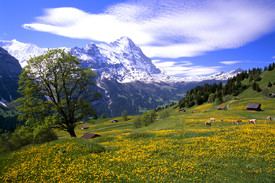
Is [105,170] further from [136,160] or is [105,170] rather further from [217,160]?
[217,160]

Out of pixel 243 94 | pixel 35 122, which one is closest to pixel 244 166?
pixel 35 122

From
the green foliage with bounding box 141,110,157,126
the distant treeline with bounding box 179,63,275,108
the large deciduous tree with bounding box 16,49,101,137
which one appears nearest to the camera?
the large deciduous tree with bounding box 16,49,101,137

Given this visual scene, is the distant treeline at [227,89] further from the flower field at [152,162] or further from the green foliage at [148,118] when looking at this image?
the flower field at [152,162]

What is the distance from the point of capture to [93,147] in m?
Result: 19.1

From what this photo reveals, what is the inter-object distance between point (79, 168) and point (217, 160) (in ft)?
43.7

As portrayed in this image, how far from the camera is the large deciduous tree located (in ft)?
87.0

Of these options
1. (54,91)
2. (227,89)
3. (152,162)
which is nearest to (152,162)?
(152,162)

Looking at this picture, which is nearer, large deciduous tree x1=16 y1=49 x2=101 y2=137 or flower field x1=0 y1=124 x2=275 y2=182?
flower field x1=0 y1=124 x2=275 y2=182

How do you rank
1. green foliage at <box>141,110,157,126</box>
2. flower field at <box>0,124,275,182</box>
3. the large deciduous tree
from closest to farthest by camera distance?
flower field at <box>0,124,275,182</box> → the large deciduous tree → green foliage at <box>141,110,157,126</box>

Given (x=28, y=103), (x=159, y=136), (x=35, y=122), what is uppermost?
(x=28, y=103)

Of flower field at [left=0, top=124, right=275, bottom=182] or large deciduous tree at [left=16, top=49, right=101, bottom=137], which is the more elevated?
large deciduous tree at [left=16, top=49, right=101, bottom=137]

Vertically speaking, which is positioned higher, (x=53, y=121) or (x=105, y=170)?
(x=53, y=121)

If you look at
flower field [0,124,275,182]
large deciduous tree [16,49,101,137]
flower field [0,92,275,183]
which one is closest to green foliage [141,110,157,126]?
large deciduous tree [16,49,101,137]

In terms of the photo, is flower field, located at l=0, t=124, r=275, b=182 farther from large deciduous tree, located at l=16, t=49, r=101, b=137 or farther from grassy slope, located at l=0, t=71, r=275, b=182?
large deciduous tree, located at l=16, t=49, r=101, b=137
